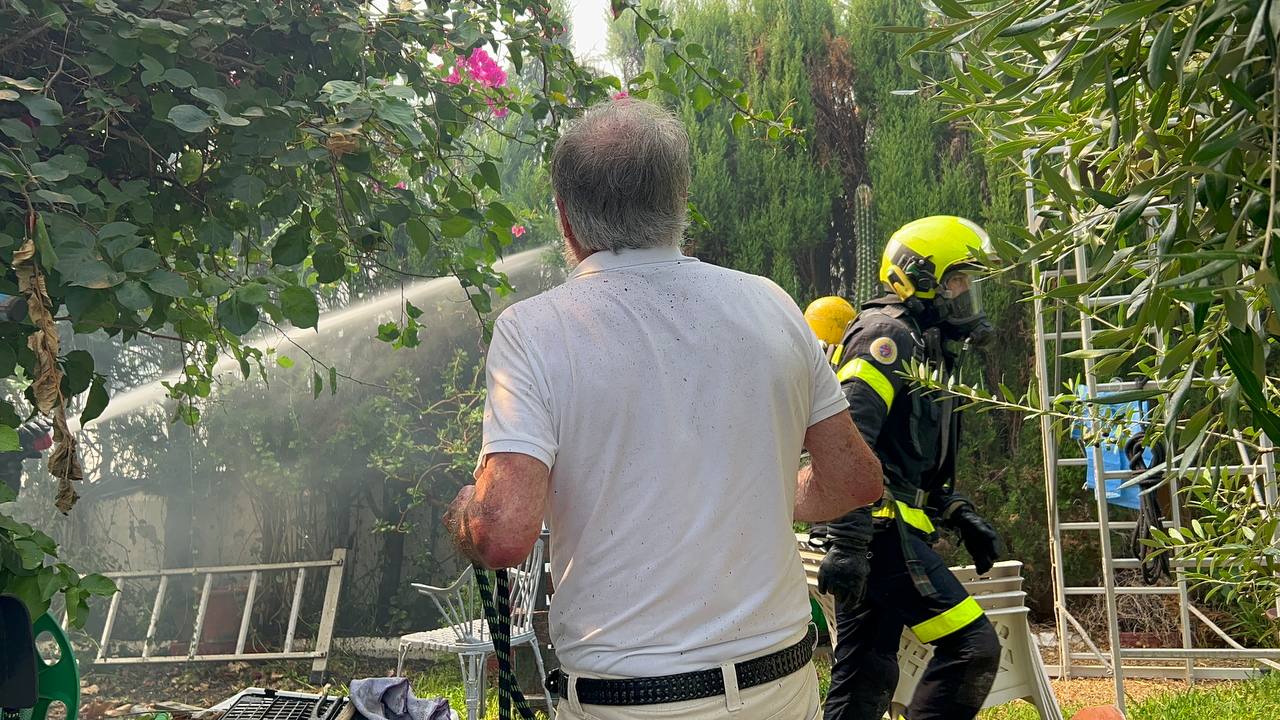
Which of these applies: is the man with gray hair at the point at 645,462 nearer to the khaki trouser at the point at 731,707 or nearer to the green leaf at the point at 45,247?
the khaki trouser at the point at 731,707

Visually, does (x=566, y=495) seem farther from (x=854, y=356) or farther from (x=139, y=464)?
(x=139, y=464)

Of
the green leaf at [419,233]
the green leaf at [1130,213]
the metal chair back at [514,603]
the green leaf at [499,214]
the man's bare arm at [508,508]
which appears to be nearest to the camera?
the green leaf at [1130,213]

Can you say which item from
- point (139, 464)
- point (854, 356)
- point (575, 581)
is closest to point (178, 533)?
point (139, 464)

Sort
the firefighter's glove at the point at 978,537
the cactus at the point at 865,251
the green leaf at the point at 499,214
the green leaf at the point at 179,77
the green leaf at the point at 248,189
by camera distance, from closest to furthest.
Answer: the green leaf at the point at 179,77 → the green leaf at the point at 248,189 → the green leaf at the point at 499,214 → the firefighter's glove at the point at 978,537 → the cactus at the point at 865,251

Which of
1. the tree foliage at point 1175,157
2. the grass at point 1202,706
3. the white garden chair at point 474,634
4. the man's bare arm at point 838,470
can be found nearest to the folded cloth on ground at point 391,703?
the white garden chair at point 474,634

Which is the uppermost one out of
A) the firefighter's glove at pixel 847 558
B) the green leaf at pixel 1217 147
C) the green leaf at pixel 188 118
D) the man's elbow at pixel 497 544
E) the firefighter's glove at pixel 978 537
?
the green leaf at pixel 188 118

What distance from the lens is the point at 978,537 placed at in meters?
4.14

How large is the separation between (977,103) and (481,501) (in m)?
0.96

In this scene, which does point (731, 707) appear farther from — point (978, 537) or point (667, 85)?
point (978, 537)

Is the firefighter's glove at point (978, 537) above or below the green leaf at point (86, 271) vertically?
below

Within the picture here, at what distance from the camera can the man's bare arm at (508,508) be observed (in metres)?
1.75

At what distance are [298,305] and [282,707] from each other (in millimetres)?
2332

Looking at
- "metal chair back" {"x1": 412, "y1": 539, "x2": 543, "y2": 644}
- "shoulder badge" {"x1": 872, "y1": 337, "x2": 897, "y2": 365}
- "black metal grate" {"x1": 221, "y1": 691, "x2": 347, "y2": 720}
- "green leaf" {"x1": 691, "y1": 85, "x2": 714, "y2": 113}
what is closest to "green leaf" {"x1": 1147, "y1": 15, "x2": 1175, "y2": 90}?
"green leaf" {"x1": 691, "y1": 85, "x2": 714, "y2": 113}

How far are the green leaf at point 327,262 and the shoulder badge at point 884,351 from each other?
6.80 ft
